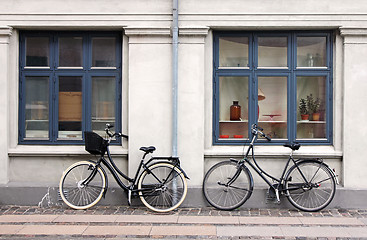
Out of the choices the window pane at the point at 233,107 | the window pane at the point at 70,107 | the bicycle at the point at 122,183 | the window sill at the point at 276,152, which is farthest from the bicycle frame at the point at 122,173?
the window pane at the point at 233,107

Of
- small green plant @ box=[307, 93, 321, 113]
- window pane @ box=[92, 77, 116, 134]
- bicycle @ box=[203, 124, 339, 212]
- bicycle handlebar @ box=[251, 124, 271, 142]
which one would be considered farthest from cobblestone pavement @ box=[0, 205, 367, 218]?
small green plant @ box=[307, 93, 321, 113]

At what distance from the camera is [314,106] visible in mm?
8180

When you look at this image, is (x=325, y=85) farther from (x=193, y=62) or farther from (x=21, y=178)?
(x=21, y=178)

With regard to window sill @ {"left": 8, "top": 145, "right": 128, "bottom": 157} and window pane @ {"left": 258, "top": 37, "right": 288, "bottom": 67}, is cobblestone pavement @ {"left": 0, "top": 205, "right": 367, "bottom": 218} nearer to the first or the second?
window sill @ {"left": 8, "top": 145, "right": 128, "bottom": 157}

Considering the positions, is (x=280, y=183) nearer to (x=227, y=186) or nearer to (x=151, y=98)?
(x=227, y=186)

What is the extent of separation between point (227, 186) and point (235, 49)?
2.54m

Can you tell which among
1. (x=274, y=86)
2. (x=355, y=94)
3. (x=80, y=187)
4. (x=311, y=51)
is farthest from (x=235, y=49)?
(x=80, y=187)

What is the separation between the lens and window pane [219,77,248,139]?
8.22 meters

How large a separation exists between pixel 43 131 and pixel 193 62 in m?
3.11

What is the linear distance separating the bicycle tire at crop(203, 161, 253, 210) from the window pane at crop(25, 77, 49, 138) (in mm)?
3224

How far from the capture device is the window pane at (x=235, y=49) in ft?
26.8

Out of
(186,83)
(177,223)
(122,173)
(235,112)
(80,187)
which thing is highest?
(186,83)

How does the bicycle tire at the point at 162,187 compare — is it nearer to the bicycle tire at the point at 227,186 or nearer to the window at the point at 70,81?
the bicycle tire at the point at 227,186

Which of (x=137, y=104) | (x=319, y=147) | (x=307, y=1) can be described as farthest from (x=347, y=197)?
(x=137, y=104)
